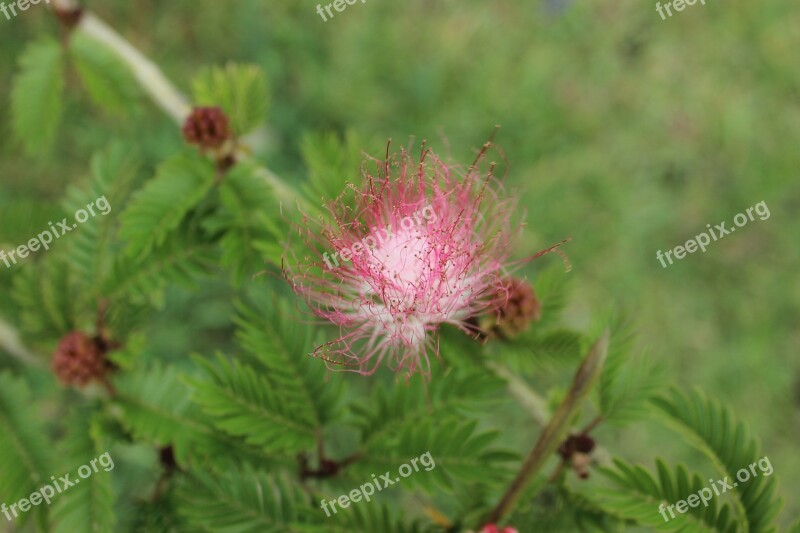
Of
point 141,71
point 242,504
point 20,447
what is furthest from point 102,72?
point 242,504

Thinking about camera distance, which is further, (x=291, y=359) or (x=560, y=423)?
(x=291, y=359)

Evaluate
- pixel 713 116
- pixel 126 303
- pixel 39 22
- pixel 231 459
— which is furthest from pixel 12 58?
pixel 713 116

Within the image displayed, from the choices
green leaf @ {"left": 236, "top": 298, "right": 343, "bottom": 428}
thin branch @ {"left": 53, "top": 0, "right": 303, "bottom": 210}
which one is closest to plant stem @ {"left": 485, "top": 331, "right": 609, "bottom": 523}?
green leaf @ {"left": 236, "top": 298, "right": 343, "bottom": 428}

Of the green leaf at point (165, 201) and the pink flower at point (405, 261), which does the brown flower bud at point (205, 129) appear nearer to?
the green leaf at point (165, 201)

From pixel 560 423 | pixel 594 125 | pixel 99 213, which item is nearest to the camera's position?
pixel 560 423

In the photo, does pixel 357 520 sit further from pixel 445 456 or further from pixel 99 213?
pixel 99 213

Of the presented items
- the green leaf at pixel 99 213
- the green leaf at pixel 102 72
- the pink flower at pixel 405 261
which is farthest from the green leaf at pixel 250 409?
the green leaf at pixel 102 72

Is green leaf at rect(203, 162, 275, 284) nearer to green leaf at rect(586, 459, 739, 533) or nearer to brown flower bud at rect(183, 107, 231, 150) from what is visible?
brown flower bud at rect(183, 107, 231, 150)
